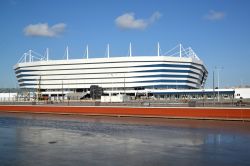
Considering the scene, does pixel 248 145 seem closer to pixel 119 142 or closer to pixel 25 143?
pixel 119 142

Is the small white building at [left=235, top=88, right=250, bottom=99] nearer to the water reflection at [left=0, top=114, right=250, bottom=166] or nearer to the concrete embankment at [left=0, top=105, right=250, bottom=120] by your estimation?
the concrete embankment at [left=0, top=105, right=250, bottom=120]

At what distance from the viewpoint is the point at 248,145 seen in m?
24.5

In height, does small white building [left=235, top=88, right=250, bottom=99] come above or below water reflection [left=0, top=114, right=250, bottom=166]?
above

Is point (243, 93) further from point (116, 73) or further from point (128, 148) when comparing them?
point (128, 148)

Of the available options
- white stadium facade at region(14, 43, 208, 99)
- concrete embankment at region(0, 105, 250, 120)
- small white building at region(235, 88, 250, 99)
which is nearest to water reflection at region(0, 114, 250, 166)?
concrete embankment at region(0, 105, 250, 120)

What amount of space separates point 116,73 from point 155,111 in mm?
90080

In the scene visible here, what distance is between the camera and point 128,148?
23.0 meters

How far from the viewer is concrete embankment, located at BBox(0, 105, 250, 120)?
41.1 m

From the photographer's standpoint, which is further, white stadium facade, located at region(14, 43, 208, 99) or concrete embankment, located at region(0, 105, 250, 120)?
white stadium facade, located at region(14, 43, 208, 99)

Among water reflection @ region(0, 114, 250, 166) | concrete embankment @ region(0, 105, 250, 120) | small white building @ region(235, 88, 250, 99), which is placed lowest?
water reflection @ region(0, 114, 250, 166)

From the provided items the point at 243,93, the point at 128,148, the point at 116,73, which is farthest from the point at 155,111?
the point at 116,73

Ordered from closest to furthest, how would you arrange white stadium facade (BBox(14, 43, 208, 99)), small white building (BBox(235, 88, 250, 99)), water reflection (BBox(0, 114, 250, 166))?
water reflection (BBox(0, 114, 250, 166)) → small white building (BBox(235, 88, 250, 99)) → white stadium facade (BBox(14, 43, 208, 99))

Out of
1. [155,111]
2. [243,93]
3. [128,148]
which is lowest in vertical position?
[128,148]

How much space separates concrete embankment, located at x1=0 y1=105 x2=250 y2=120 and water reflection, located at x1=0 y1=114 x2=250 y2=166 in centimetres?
931
